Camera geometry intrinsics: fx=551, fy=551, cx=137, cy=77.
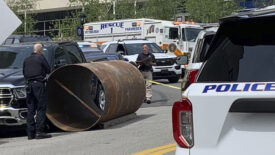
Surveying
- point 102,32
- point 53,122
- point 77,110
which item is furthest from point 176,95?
point 102,32

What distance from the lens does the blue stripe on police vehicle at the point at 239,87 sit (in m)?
3.59

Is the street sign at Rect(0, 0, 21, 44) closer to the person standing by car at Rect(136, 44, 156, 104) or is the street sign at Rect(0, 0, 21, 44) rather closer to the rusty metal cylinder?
the rusty metal cylinder

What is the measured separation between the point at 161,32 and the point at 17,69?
20.0m

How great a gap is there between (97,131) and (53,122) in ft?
3.39

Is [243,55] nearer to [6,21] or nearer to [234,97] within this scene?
[234,97]

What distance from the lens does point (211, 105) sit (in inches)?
148

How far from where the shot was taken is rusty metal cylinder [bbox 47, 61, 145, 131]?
1146cm

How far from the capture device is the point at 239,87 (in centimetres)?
369

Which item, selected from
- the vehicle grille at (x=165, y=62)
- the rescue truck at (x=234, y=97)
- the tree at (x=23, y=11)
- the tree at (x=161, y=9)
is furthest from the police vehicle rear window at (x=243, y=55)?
the tree at (x=23, y=11)

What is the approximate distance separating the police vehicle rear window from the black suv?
7.45m

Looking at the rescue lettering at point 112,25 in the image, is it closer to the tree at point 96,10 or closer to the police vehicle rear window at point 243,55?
the tree at point 96,10

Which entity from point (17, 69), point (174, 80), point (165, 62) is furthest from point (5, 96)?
point (174, 80)

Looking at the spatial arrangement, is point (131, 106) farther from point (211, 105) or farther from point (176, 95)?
point (211, 105)

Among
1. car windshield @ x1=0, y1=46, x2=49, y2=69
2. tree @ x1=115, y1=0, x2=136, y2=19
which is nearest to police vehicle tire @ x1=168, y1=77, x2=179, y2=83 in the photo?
car windshield @ x1=0, y1=46, x2=49, y2=69
